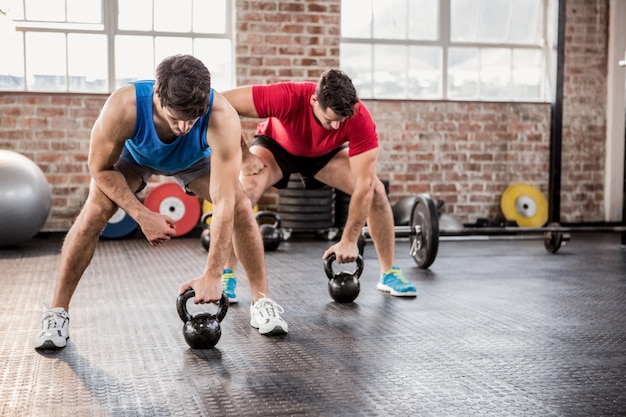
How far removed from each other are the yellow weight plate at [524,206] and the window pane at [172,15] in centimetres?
315

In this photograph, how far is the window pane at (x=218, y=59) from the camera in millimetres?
5875

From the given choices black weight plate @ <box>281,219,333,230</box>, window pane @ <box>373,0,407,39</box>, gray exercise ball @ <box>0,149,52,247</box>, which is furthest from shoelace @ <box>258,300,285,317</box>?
window pane @ <box>373,0,407,39</box>

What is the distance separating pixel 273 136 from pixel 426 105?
3351 millimetres

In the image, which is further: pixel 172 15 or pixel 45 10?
pixel 172 15

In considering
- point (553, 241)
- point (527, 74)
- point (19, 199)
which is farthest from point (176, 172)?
point (527, 74)

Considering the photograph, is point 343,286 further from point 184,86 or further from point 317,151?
point 184,86

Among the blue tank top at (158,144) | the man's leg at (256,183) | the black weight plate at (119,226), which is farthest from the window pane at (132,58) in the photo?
the blue tank top at (158,144)

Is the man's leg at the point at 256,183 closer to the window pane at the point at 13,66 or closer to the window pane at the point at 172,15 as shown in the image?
the window pane at the point at 172,15

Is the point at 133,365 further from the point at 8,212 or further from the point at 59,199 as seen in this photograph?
the point at 59,199

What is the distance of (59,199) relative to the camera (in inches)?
221

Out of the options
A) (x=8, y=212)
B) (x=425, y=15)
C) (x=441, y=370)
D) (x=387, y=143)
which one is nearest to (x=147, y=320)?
(x=441, y=370)

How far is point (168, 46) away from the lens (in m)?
5.79

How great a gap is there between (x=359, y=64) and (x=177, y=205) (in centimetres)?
201

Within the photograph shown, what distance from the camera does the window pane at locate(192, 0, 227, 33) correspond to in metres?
5.83
